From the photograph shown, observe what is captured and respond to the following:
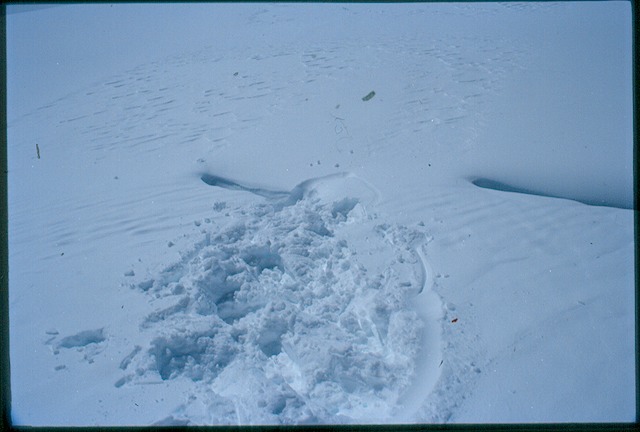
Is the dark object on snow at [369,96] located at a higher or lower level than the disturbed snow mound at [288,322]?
higher

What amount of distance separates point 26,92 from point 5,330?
210 inches

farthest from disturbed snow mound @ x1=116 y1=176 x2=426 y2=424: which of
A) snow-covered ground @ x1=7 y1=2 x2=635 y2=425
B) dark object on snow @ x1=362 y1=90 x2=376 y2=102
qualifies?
dark object on snow @ x1=362 y1=90 x2=376 y2=102

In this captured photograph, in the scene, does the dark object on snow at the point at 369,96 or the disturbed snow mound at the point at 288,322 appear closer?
the disturbed snow mound at the point at 288,322

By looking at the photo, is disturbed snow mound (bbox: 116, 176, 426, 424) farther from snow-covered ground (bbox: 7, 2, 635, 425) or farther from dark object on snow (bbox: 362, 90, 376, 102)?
dark object on snow (bbox: 362, 90, 376, 102)

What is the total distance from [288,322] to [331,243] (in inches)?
33.0

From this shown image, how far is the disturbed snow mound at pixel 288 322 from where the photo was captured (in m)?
2.21

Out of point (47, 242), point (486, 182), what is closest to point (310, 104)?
point (486, 182)

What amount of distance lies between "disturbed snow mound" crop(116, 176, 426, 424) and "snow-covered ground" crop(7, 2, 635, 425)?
15mm

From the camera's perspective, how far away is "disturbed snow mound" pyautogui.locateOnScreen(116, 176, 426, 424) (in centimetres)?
221

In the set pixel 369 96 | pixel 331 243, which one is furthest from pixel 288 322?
pixel 369 96

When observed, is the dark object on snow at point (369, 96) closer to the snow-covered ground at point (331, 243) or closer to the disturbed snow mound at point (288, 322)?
the snow-covered ground at point (331, 243)

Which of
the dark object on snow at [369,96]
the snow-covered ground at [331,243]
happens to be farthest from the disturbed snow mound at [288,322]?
the dark object on snow at [369,96]

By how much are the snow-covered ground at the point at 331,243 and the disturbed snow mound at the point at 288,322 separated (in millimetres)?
15

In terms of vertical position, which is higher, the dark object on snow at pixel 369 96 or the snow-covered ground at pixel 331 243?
the dark object on snow at pixel 369 96
